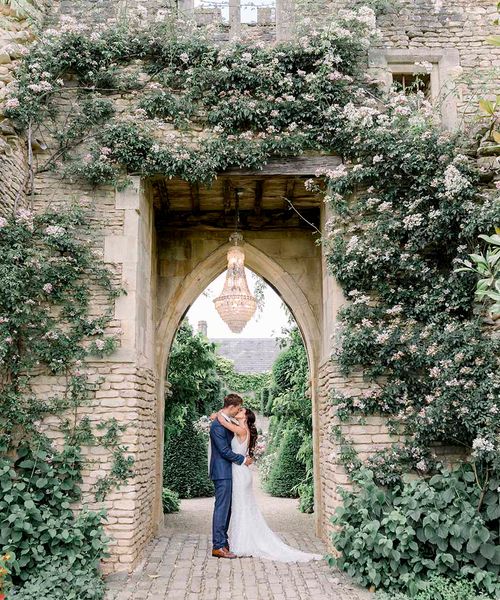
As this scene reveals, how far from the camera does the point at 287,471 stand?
12281 millimetres

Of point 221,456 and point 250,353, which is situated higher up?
point 250,353

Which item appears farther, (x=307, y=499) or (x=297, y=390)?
(x=297, y=390)

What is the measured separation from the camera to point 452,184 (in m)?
5.55

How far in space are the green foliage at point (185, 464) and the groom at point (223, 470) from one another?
18.2 ft

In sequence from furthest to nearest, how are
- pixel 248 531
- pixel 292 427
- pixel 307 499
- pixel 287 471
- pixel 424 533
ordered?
pixel 287 471, pixel 292 427, pixel 307 499, pixel 248 531, pixel 424 533

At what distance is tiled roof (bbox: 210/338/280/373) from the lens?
2280 centimetres

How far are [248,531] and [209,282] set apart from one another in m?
3.70

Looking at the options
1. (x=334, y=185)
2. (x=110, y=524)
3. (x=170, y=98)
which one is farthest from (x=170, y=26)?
(x=110, y=524)

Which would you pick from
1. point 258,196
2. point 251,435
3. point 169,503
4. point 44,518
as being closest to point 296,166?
point 258,196

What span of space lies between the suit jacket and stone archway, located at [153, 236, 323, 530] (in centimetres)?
185

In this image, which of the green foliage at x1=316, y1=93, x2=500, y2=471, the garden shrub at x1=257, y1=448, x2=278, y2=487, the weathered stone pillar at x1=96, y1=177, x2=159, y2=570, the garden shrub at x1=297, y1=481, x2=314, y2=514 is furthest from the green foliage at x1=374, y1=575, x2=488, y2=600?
the garden shrub at x1=257, y1=448, x2=278, y2=487

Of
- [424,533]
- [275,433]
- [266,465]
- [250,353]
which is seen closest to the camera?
[424,533]

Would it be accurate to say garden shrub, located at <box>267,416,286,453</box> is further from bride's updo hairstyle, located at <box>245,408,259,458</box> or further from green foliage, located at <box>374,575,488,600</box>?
green foliage, located at <box>374,575,488,600</box>

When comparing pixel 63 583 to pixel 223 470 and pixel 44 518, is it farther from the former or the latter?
pixel 223 470
